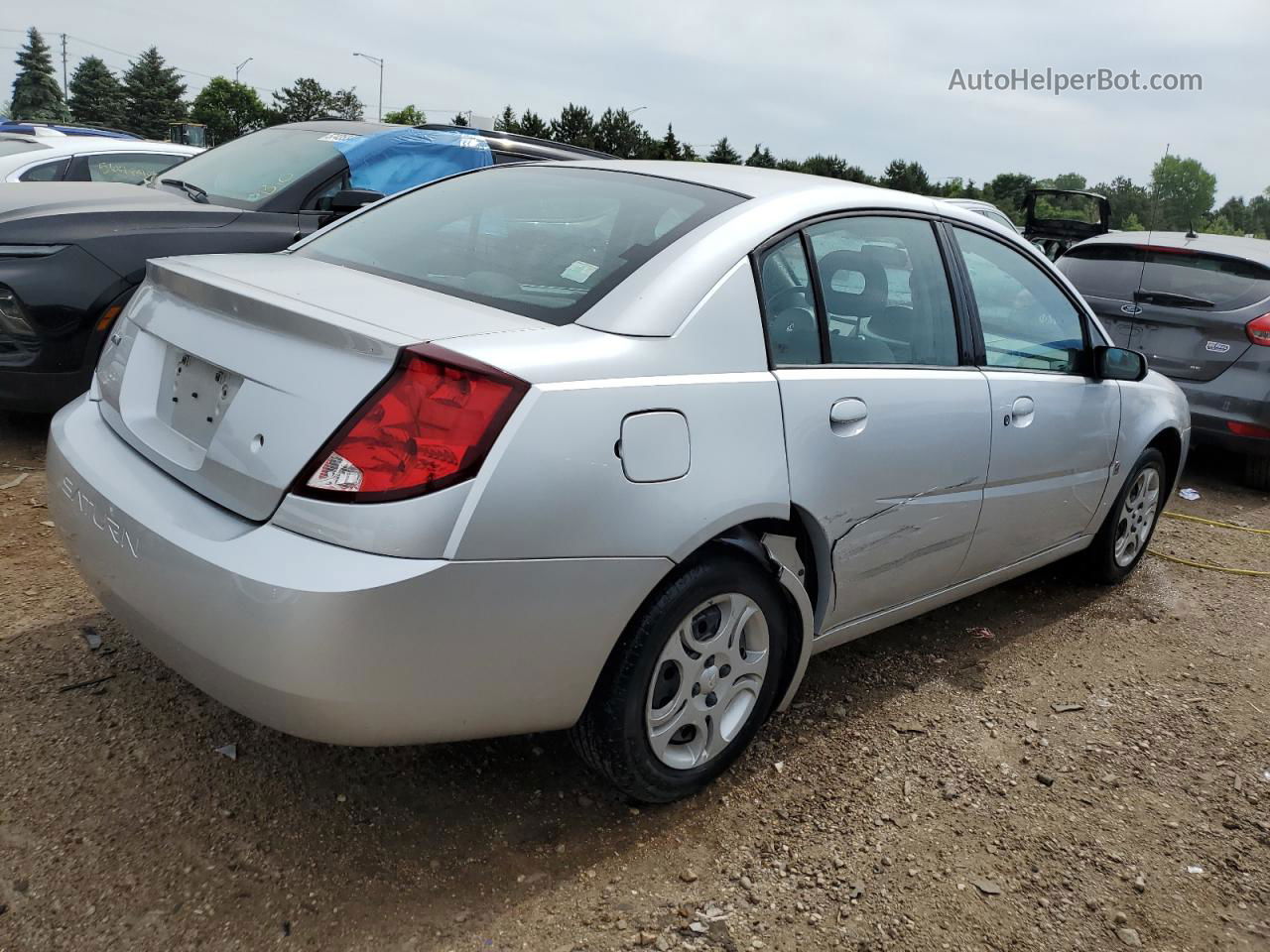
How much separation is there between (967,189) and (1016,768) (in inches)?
3132

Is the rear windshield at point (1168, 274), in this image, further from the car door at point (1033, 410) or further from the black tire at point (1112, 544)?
the car door at point (1033, 410)

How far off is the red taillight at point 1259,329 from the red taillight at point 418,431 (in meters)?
5.83

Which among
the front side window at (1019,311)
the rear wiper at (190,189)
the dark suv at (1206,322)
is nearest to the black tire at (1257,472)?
the dark suv at (1206,322)

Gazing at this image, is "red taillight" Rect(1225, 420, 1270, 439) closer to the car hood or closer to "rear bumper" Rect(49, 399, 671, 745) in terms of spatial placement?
"rear bumper" Rect(49, 399, 671, 745)

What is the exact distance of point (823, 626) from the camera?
289 cm

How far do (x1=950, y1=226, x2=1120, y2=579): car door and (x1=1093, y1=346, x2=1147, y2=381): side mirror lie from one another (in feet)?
0.12

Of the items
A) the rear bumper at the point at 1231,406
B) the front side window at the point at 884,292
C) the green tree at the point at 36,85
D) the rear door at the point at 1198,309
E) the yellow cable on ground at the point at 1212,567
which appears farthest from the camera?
the green tree at the point at 36,85

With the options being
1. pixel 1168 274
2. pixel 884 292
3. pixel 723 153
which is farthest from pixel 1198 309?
pixel 723 153

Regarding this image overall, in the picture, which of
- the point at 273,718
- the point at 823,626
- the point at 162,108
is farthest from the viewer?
the point at 162,108

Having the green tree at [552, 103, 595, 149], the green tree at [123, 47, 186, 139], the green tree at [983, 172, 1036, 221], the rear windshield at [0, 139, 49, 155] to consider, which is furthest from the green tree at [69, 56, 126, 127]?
the rear windshield at [0, 139, 49, 155]

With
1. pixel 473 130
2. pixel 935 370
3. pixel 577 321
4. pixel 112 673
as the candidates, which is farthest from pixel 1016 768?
Result: pixel 473 130

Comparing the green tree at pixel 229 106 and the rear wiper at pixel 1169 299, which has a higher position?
the rear wiper at pixel 1169 299

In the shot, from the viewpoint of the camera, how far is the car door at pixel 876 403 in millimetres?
2674

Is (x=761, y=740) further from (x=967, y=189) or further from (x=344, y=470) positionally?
(x=967, y=189)
